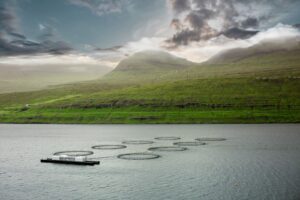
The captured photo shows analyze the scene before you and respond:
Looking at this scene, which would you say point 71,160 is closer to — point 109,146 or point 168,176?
point 168,176

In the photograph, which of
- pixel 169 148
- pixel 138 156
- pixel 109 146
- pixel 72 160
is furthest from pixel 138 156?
pixel 109 146

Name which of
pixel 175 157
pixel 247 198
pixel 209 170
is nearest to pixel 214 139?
pixel 175 157

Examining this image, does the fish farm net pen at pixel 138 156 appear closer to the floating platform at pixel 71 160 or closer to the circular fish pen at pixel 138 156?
the circular fish pen at pixel 138 156

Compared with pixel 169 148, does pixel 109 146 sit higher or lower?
lower

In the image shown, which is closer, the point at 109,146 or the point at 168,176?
the point at 168,176

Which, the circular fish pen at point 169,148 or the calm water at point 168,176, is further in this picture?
the circular fish pen at point 169,148

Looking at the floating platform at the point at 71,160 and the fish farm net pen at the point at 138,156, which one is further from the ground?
the floating platform at the point at 71,160

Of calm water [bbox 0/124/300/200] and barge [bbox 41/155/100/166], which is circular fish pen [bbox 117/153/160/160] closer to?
calm water [bbox 0/124/300/200]

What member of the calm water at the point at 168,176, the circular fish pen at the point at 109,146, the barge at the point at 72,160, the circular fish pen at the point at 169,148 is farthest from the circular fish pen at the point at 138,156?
the circular fish pen at the point at 109,146

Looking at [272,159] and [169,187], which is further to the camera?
[272,159]

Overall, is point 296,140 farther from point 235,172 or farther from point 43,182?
point 43,182

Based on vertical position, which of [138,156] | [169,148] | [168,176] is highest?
[169,148]
